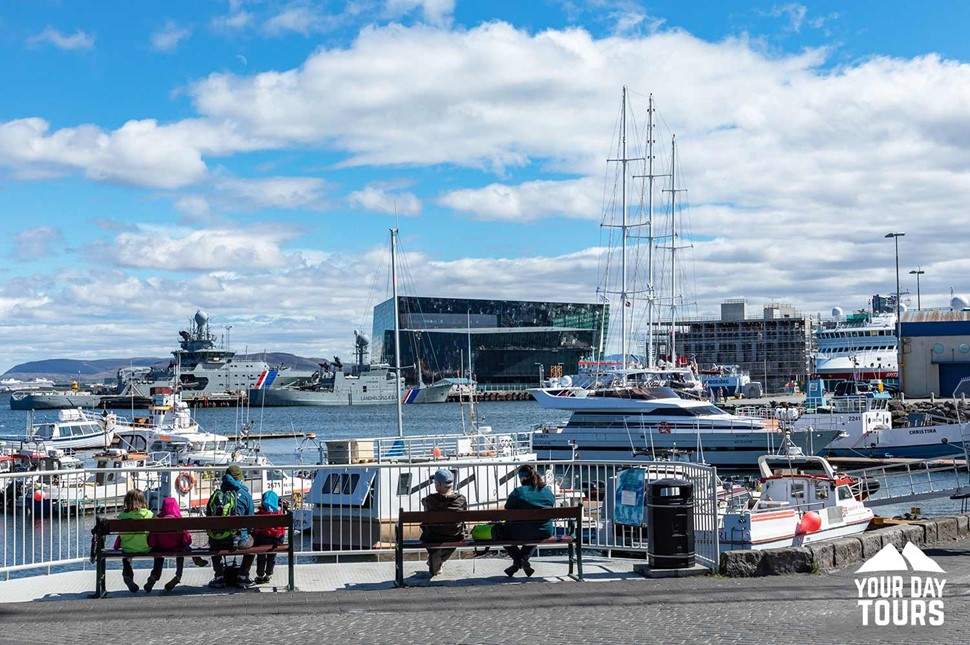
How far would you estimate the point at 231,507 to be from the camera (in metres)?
12.3

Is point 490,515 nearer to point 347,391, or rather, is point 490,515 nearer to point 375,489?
point 375,489

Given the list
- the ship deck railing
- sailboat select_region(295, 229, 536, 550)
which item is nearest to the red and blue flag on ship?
the ship deck railing

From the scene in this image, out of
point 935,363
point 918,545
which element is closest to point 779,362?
point 935,363

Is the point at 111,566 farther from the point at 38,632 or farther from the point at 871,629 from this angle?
the point at 871,629

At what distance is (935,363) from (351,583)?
280ft

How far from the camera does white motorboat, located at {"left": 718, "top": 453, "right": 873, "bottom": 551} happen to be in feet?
70.7

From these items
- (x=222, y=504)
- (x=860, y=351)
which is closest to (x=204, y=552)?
(x=222, y=504)

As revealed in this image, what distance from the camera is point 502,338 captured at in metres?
182

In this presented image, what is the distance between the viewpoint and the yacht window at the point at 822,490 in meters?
24.4

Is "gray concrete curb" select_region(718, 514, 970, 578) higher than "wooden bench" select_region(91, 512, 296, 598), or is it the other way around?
"wooden bench" select_region(91, 512, 296, 598)

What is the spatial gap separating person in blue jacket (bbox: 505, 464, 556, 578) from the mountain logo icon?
351 centimetres

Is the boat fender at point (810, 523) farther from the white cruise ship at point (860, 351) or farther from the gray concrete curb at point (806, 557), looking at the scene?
the white cruise ship at point (860, 351)

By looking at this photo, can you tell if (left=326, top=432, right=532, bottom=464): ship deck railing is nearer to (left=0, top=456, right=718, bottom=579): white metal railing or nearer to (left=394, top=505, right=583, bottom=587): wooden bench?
(left=0, top=456, right=718, bottom=579): white metal railing

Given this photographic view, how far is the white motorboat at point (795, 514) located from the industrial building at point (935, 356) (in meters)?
67.3
